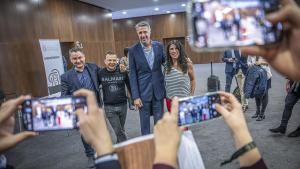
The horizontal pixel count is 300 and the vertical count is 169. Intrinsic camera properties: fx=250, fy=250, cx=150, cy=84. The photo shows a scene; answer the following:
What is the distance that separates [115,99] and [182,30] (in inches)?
523

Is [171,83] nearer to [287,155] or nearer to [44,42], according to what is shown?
[287,155]

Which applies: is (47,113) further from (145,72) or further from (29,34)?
(29,34)

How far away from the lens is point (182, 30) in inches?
615

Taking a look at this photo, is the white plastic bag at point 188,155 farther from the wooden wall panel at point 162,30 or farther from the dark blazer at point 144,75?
the wooden wall panel at point 162,30

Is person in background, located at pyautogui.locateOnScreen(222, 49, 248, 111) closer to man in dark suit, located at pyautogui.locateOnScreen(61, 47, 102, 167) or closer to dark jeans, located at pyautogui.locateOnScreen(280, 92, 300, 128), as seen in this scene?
dark jeans, located at pyautogui.locateOnScreen(280, 92, 300, 128)

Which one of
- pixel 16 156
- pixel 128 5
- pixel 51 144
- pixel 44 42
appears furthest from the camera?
pixel 128 5

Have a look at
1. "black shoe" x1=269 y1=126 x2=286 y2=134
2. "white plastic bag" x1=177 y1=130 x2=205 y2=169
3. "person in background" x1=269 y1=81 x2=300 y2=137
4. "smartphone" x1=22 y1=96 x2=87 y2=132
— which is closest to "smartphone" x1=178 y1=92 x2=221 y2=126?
"white plastic bag" x1=177 y1=130 x2=205 y2=169

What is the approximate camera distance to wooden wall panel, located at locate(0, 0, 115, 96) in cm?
532

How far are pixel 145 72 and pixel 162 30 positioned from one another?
13.3 meters

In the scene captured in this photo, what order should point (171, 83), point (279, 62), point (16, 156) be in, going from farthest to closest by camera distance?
point (16, 156) < point (171, 83) < point (279, 62)


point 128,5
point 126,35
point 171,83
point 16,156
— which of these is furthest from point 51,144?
point 126,35

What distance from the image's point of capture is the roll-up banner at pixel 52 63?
543 centimetres

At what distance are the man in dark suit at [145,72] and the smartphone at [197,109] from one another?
1.81m

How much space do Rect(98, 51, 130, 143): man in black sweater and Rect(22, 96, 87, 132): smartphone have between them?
193cm
